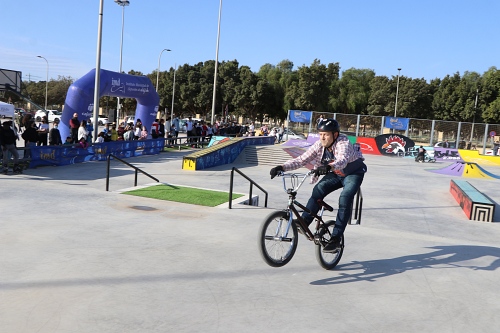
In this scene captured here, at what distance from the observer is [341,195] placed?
5211 mm

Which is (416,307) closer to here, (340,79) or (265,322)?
(265,322)

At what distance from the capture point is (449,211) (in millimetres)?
12594

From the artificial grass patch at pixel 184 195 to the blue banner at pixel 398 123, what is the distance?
27756mm

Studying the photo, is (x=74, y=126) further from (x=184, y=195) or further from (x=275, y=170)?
(x=275, y=170)

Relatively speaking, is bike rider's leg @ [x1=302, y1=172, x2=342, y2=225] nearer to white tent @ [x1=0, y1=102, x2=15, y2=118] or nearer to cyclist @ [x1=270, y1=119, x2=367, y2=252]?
cyclist @ [x1=270, y1=119, x2=367, y2=252]

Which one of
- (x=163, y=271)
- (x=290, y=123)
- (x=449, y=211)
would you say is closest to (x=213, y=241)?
(x=163, y=271)

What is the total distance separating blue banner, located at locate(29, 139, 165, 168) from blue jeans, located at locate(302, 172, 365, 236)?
1213cm

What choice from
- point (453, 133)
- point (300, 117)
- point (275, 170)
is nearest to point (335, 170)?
point (275, 170)

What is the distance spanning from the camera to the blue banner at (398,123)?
35853 millimetres

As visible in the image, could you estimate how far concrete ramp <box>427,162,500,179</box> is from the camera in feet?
70.8

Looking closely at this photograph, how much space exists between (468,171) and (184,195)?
16485 millimetres

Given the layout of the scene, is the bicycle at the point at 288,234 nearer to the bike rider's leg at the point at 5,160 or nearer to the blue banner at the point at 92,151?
the bike rider's leg at the point at 5,160

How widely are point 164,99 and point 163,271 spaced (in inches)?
2669

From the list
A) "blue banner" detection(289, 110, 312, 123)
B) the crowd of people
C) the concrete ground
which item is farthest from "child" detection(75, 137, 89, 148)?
"blue banner" detection(289, 110, 312, 123)
